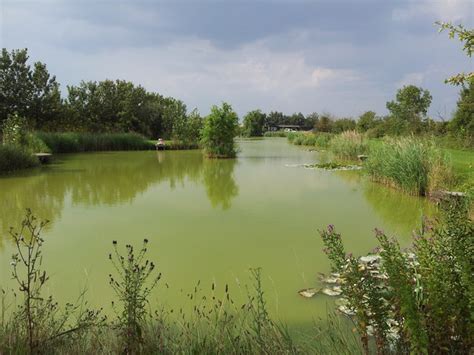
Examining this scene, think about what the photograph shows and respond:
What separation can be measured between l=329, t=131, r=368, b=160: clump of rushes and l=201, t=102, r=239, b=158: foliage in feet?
15.6

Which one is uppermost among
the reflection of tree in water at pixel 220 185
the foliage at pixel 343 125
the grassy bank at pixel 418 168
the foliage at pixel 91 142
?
the foliage at pixel 343 125

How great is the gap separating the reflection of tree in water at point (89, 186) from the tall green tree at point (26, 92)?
42.0 ft

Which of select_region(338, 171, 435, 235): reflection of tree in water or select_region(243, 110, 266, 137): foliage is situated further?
select_region(243, 110, 266, 137): foliage

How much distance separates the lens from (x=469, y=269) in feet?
5.86

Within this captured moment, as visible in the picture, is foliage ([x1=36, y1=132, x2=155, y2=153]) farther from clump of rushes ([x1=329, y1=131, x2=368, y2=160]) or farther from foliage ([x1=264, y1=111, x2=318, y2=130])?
foliage ([x1=264, y1=111, x2=318, y2=130])

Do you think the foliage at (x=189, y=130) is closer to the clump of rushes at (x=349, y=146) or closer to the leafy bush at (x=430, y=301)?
the clump of rushes at (x=349, y=146)

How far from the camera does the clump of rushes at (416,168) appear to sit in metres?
7.73

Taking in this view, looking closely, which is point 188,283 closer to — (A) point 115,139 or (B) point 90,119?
(A) point 115,139

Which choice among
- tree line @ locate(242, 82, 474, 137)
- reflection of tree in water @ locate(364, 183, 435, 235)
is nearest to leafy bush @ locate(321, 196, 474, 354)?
reflection of tree in water @ locate(364, 183, 435, 235)

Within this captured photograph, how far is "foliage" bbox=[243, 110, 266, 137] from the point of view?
6399 centimetres

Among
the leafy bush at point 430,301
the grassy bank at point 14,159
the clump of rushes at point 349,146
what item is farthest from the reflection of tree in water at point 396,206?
the grassy bank at point 14,159

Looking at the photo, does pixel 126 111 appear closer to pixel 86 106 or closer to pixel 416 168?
pixel 86 106

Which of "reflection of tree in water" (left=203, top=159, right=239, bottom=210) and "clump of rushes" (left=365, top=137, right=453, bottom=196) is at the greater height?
"clump of rushes" (left=365, top=137, right=453, bottom=196)

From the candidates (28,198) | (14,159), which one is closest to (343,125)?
(14,159)
